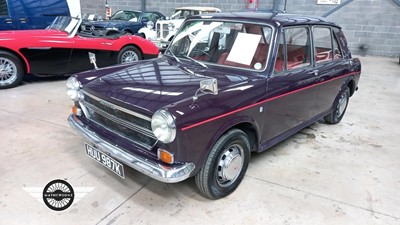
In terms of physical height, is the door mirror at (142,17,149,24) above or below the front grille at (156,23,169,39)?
above

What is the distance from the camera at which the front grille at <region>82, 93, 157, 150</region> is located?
2.17 m

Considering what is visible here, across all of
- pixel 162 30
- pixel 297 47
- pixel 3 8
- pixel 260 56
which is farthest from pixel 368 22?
pixel 3 8

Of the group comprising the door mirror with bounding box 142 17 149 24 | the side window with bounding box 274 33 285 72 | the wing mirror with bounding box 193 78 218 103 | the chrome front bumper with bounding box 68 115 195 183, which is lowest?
the chrome front bumper with bounding box 68 115 195 183

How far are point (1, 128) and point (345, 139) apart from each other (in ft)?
14.4

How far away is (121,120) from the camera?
233 cm

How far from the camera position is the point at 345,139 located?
3879 millimetres

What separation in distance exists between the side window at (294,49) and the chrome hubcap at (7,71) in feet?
16.0

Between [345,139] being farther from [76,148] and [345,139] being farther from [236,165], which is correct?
[76,148]

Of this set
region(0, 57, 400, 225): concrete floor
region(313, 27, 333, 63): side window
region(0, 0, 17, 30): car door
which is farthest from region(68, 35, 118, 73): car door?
region(313, 27, 333, 63): side window

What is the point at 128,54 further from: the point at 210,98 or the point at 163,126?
the point at 163,126

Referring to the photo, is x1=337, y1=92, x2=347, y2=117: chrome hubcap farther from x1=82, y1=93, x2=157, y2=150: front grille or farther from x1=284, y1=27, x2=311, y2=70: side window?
x1=82, y1=93, x2=157, y2=150: front grille

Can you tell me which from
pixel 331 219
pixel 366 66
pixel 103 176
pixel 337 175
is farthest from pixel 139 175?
pixel 366 66

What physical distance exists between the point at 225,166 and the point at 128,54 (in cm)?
487

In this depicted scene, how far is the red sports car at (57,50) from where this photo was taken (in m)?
5.35
